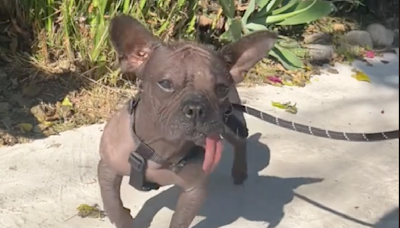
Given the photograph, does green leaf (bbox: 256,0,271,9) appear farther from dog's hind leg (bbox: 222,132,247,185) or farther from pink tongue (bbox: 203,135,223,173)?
pink tongue (bbox: 203,135,223,173)

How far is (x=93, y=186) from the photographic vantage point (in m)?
3.41

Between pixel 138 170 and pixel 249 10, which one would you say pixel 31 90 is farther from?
pixel 138 170

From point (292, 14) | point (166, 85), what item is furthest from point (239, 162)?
point (292, 14)

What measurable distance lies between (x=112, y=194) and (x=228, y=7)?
2.23 m

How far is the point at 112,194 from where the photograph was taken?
2865mm

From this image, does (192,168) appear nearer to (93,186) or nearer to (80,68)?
(93,186)

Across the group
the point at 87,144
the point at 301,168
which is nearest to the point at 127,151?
the point at 87,144

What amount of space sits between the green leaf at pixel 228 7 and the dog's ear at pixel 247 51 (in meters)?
2.06

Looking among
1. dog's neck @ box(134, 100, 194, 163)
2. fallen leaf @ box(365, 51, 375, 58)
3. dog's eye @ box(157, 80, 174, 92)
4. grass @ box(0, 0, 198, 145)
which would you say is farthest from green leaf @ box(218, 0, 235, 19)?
dog's eye @ box(157, 80, 174, 92)

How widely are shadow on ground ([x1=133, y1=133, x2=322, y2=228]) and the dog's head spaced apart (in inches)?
31.9

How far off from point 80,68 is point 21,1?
0.52 metres

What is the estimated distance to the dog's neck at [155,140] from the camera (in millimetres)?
2668

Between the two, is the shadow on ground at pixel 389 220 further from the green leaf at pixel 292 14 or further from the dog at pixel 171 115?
the green leaf at pixel 292 14

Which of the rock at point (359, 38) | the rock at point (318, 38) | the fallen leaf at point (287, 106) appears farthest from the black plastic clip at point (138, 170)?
the rock at point (359, 38)
